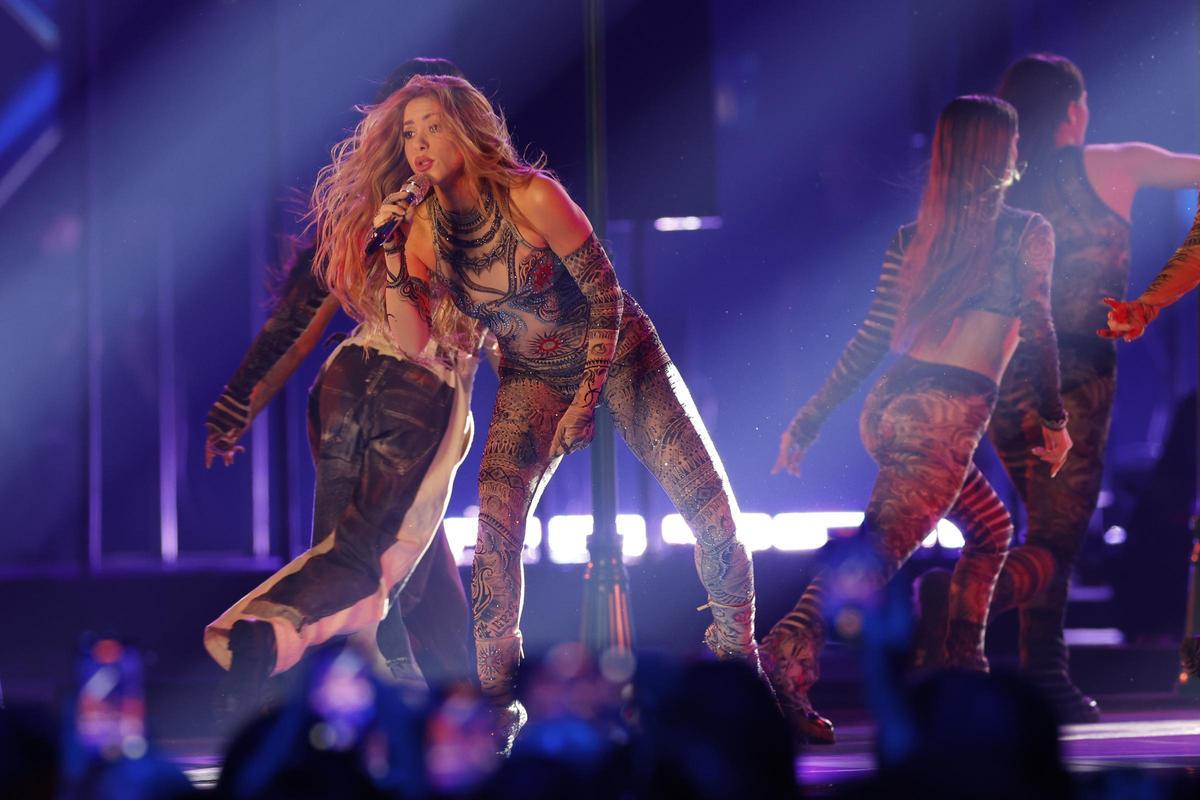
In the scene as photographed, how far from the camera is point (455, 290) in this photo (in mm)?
4156

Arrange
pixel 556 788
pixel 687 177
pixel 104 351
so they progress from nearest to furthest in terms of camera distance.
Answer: pixel 556 788
pixel 687 177
pixel 104 351

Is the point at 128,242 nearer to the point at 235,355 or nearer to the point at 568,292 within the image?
the point at 235,355

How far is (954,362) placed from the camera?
4.77 meters

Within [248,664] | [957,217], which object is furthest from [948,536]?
[248,664]

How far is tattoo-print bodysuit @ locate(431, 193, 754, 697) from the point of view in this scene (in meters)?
3.98

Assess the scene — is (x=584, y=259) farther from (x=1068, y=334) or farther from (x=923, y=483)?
(x=1068, y=334)

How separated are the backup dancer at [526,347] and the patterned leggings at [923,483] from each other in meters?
0.47

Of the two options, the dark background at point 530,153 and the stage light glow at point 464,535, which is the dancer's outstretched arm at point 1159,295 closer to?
the dark background at point 530,153

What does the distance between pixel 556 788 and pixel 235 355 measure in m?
5.37

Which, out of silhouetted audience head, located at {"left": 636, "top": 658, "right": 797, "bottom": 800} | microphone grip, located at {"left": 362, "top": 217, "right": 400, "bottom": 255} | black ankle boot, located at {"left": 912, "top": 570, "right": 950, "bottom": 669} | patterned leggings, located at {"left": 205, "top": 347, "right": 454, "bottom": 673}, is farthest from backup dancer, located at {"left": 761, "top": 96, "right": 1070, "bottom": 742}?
silhouetted audience head, located at {"left": 636, "top": 658, "right": 797, "bottom": 800}

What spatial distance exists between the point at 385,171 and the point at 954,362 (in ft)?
6.33

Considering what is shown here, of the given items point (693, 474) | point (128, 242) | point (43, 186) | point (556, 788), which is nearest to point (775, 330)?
point (693, 474)

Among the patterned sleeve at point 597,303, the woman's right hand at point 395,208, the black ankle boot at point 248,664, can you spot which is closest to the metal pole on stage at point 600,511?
the patterned sleeve at point 597,303

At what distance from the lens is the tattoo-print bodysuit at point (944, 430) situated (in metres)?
4.67
